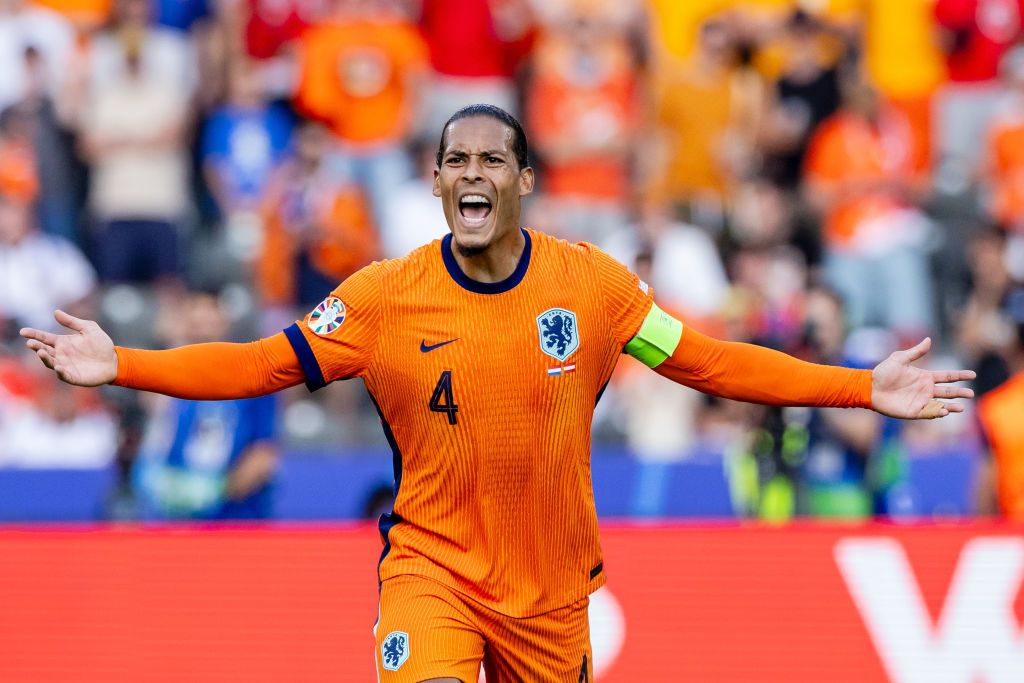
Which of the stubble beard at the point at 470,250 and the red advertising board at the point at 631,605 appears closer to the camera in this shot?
the stubble beard at the point at 470,250

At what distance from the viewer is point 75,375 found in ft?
16.8

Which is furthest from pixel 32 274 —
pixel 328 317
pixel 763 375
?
pixel 763 375

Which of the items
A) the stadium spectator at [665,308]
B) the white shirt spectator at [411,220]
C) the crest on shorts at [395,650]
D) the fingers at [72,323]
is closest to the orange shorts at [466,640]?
the crest on shorts at [395,650]

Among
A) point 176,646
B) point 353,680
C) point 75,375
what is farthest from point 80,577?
point 75,375

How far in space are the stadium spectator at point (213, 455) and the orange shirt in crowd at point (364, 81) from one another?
3.00 meters

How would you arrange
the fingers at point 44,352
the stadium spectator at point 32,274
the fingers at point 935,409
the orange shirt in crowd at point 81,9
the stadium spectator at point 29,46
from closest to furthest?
the fingers at point 44,352 → the fingers at point 935,409 → the stadium spectator at point 32,274 → the stadium spectator at point 29,46 → the orange shirt in crowd at point 81,9

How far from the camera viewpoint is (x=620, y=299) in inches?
218

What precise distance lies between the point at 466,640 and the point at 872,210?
7866 mm

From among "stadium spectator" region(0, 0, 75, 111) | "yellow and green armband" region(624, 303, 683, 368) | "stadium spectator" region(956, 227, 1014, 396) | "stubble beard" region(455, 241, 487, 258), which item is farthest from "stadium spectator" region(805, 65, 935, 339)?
"stubble beard" region(455, 241, 487, 258)

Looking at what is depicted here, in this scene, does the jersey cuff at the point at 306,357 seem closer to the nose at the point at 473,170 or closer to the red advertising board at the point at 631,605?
the nose at the point at 473,170

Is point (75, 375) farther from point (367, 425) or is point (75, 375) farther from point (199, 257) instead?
point (199, 257)

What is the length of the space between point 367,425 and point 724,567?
167 inches

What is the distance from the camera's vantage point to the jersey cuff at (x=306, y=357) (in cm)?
529

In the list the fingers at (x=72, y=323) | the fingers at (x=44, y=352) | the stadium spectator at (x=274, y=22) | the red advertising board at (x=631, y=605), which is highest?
the stadium spectator at (x=274, y=22)
